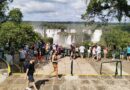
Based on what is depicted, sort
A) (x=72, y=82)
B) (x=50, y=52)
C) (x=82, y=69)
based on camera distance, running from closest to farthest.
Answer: (x=72, y=82)
(x=82, y=69)
(x=50, y=52)

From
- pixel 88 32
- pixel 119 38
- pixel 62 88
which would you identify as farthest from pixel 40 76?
pixel 88 32

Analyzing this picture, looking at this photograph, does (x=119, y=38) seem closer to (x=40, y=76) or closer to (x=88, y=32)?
(x=40, y=76)

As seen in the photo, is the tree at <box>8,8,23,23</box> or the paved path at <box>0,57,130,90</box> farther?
the tree at <box>8,8,23,23</box>

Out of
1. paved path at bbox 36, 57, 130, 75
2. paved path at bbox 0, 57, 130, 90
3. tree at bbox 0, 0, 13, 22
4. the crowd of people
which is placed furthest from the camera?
tree at bbox 0, 0, 13, 22

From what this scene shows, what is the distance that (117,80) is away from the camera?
20.0 metres

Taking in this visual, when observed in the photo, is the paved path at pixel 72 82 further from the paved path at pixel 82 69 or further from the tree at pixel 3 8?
the tree at pixel 3 8

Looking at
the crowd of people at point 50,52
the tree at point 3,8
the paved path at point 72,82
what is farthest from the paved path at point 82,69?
the tree at point 3,8

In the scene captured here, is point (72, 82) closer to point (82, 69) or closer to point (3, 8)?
point (82, 69)

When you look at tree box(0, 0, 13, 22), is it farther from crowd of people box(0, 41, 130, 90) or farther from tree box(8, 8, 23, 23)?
crowd of people box(0, 41, 130, 90)

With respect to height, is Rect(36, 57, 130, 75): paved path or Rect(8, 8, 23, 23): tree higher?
Rect(8, 8, 23, 23): tree

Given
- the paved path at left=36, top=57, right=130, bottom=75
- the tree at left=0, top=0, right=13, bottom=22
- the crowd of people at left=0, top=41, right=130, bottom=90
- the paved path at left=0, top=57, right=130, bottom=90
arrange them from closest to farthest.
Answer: the paved path at left=0, top=57, right=130, bottom=90 → the paved path at left=36, top=57, right=130, bottom=75 → the crowd of people at left=0, top=41, right=130, bottom=90 → the tree at left=0, top=0, right=13, bottom=22

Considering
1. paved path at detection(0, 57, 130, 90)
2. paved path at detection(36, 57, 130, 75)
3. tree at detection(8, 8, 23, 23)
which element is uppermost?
tree at detection(8, 8, 23, 23)

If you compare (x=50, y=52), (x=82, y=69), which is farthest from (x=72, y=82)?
(x=50, y=52)

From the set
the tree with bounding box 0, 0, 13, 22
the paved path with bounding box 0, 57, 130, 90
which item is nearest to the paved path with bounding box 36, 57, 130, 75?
the paved path with bounding box 0, 57, 130, 90
